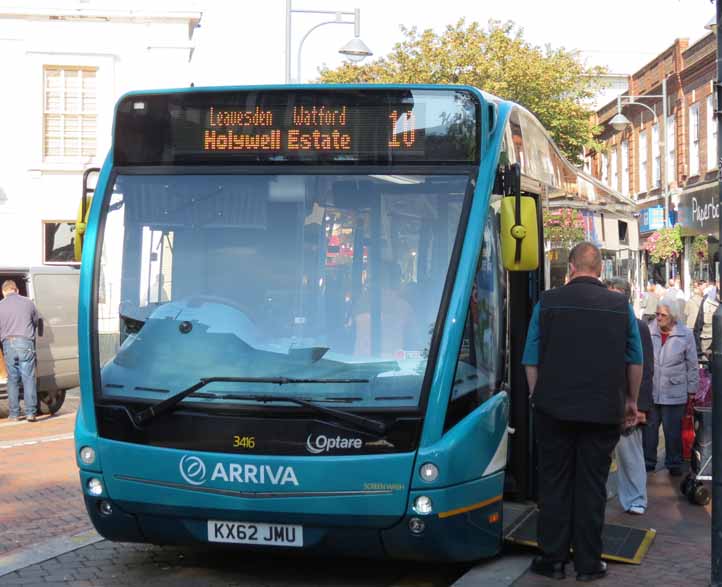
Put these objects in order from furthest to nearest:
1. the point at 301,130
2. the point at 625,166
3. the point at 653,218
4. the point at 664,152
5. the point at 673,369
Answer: the point at 625,166, the point at 664,152, the point at 653,218, the point at 673,369, the point at 301,130

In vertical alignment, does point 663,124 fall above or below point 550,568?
above

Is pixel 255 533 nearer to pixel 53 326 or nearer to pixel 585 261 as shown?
pixel 585 261

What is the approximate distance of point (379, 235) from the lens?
19.7 ft

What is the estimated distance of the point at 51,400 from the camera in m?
16.0

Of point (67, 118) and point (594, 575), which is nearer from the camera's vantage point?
point (594, 575)

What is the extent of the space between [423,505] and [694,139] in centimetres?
3402

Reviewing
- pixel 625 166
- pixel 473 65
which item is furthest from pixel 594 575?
pixel 625 166

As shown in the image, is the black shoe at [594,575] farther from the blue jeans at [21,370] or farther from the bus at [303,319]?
the blue jeans at [21,370]

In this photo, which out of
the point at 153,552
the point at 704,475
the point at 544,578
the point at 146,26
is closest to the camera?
the point at 544,578

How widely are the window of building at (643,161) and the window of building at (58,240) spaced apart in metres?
25.6

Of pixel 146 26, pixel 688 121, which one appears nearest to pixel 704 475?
pixel 146 26

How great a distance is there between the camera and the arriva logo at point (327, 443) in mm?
5656

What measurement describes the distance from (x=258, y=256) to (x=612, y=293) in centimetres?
195

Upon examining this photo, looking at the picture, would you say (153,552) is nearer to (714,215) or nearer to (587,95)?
(714,215)
